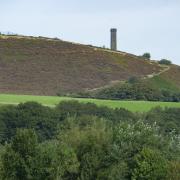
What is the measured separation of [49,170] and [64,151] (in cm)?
141

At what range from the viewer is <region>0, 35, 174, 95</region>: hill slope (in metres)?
116

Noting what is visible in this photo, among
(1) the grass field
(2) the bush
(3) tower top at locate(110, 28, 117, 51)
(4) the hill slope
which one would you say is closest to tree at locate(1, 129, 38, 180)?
(1) the grass field

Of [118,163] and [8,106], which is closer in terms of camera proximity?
[118,163]

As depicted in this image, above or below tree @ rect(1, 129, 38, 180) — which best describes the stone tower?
above

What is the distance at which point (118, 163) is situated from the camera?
159 ft

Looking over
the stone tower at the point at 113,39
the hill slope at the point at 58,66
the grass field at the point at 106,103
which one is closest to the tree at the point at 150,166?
the grass field at the point at 106,103

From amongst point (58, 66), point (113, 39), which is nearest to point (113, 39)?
point (113, 39)

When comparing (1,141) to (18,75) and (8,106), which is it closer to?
(8,106)

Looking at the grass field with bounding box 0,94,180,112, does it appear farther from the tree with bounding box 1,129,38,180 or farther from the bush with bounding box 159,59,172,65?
the bush with bounding box 159,59,172,65

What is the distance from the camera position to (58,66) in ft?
409

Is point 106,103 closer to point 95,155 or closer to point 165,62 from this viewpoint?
point 95,155

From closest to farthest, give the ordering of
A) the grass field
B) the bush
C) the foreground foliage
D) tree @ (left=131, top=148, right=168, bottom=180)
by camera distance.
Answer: tree @ (left=131, top=148, right=168, bottom=180) → the foreground foliage → the grass field → the bush

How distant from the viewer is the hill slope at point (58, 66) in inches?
4552

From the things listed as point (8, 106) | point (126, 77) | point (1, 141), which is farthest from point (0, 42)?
point (1, 141)
